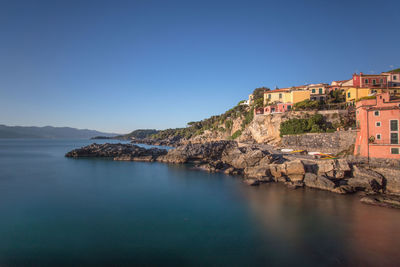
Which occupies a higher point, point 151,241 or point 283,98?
point 283,98

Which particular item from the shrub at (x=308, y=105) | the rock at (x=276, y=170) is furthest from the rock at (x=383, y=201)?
the shrub at (x=308, y=105)

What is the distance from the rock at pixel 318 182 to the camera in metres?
15.0

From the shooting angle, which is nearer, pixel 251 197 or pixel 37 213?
pixel 37 213

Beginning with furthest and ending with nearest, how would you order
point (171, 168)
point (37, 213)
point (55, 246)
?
point (171, 168), point (37, 213), point (55, 246)

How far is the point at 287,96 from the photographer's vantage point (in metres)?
33.6

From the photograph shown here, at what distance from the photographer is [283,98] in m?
34.5

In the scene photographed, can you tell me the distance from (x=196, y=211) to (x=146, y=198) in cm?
451

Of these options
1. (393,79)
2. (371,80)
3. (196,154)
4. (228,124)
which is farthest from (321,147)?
(228,124)

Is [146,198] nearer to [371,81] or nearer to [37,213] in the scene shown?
[37,213]

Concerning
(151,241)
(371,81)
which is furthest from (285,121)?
(151,241)

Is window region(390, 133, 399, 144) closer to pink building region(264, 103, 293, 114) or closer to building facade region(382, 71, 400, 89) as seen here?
pink building region(264, 103, 293, 114)

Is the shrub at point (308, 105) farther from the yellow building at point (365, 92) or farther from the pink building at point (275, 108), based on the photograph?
the yellow building at point (365, 92)

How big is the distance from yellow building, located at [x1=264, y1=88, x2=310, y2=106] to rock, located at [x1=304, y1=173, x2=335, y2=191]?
18.0 m

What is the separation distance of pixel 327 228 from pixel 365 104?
11.5 meters
